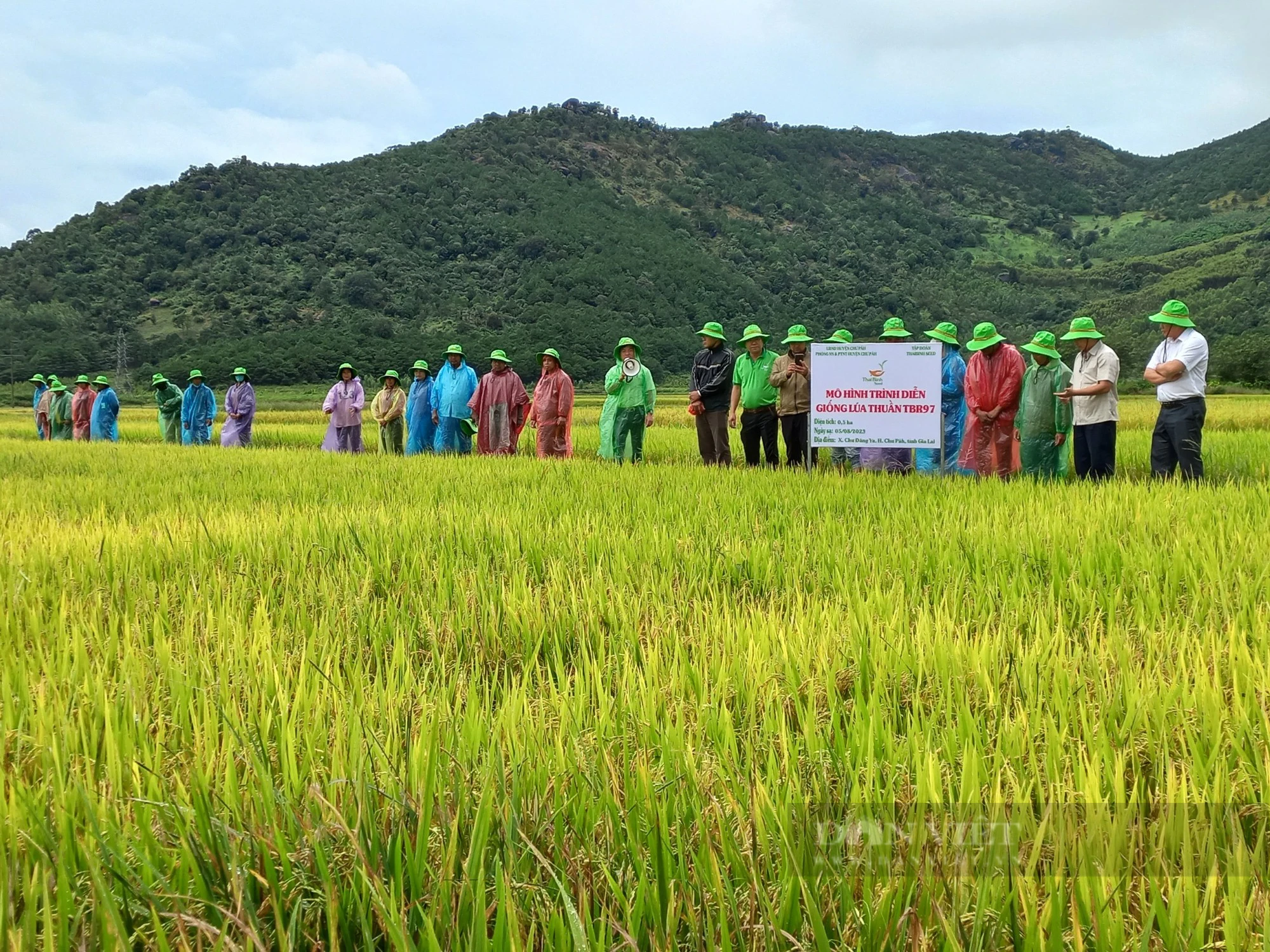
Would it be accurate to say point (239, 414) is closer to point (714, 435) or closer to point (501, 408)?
point (501, 408)

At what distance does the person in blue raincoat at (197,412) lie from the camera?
14.7 m

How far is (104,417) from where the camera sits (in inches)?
636

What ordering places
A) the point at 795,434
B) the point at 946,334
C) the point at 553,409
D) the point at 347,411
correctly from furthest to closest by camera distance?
1. the point at 347,411
2. the point at 553,409
3. the point at 795,434
4. the point at 946,334

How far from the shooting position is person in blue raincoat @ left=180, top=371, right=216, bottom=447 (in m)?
14.7

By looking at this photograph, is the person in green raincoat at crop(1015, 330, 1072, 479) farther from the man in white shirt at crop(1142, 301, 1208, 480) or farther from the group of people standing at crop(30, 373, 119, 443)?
the group of people standing at crop(30, 373, 119, 443)

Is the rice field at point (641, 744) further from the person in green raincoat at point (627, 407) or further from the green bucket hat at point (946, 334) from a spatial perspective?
the person in green raincoat at point (627, 407)

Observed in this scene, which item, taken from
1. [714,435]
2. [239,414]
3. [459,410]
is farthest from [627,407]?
[239,414]

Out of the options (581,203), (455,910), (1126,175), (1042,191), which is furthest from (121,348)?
(1126,175)

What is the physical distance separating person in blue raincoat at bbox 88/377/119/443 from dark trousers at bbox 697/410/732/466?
1224 centimetres

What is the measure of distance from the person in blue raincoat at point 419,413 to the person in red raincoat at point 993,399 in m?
7.86

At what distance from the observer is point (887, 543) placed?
12.4ft

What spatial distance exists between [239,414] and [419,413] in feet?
11.1

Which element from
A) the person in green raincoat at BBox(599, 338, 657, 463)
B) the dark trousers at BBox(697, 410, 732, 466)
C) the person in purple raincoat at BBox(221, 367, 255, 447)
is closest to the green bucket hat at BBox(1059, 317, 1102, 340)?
the dark trousers at BBox(697, 410, 732, 466)

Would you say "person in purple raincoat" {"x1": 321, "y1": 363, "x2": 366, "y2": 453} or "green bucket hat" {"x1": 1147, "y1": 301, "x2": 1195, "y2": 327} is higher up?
"green bucket hat" {"x1": 1147, "y1": 301, "x2": 1195, "y2": 327}
